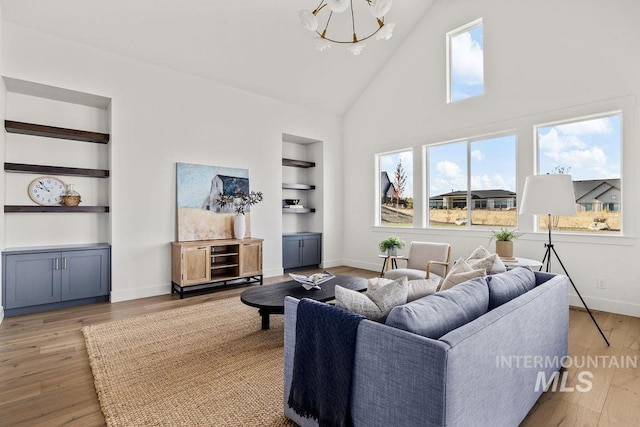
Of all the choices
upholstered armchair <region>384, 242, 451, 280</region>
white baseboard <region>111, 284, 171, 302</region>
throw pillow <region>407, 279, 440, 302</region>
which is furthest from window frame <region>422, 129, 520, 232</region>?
white baseboard <region>111, 284, 171, 302</region>

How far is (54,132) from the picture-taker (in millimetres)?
4062

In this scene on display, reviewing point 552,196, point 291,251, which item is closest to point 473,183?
point 552,196

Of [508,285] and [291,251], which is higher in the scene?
[508,285]

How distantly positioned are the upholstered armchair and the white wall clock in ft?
14.5

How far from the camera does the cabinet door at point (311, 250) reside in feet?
21.3

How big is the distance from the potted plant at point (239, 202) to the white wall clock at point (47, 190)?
2.05 metres

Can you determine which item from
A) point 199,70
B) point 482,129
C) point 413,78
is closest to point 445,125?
point 482,129

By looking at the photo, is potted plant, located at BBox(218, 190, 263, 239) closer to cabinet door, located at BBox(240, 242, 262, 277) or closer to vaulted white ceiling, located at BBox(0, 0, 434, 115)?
cabinet door, located at BBox(240, 242, 262, 277)

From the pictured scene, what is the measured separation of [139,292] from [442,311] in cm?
433

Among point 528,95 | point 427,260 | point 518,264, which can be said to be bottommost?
point 427,260

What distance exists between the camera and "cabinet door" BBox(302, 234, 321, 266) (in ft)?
21.3

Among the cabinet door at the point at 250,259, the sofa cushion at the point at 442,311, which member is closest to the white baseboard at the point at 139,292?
the cabinet door at the point at 250,259

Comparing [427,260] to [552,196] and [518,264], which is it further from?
[552,196]

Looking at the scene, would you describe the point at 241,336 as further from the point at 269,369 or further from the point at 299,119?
the point at 299,119
